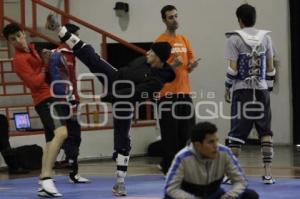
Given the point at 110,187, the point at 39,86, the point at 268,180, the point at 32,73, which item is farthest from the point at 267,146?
the point at 32,73

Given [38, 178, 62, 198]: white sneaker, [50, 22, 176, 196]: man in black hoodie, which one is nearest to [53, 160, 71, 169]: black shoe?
[38, 178, 62, 198]: white sneaker

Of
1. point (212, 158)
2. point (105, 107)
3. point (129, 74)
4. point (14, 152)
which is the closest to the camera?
point (212, 158)

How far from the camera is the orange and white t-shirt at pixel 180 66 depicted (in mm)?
7840

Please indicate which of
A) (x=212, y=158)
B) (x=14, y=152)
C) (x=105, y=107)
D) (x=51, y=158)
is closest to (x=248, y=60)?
(x=51, y=158)

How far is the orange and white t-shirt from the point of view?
25.7 ft

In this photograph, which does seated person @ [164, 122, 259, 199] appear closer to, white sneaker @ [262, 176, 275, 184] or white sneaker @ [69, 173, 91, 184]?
white sneaker @ [262, 176, 275, 184]

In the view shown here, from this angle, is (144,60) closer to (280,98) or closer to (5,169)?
(5,169)

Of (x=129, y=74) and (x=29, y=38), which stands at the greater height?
(x=29, y=38)

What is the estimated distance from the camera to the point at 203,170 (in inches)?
184

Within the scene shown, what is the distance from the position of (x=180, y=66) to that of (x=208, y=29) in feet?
16.6

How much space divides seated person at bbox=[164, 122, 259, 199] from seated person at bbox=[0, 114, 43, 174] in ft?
17.1

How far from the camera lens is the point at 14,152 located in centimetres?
962

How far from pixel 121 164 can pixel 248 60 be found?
5.53ft

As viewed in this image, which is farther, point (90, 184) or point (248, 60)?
point (90, 184)
